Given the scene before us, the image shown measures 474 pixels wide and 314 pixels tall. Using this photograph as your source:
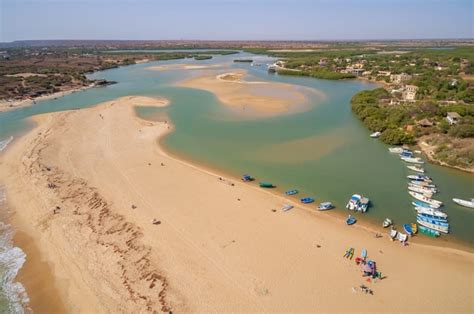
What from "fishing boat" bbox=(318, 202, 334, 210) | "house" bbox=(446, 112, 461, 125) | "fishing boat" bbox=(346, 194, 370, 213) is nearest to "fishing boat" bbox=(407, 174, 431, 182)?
"fishing boat" bbox=(346, 194, 370, 213)

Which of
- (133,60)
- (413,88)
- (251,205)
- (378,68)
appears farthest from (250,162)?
(133,60)

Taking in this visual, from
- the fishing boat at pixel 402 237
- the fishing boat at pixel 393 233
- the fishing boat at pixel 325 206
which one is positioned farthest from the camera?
the fishing boat at pixel 325 206

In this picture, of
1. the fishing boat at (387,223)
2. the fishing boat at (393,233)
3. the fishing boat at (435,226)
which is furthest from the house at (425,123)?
the fishing boat at (393,233)

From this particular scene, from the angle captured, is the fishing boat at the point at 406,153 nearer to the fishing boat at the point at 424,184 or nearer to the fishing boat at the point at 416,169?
the fishing boat at the point at 416,169

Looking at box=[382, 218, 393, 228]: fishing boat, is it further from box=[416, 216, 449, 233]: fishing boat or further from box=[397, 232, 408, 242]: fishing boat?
box=[416, 216, 449, 233]: fishing boat

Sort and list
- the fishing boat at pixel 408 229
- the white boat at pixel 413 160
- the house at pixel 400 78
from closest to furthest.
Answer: the fishing boat at pixel 408 229, the white boat at pixel 413 160, the house at pixel 400 78

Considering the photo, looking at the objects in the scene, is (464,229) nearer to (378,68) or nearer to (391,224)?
(391,224)
